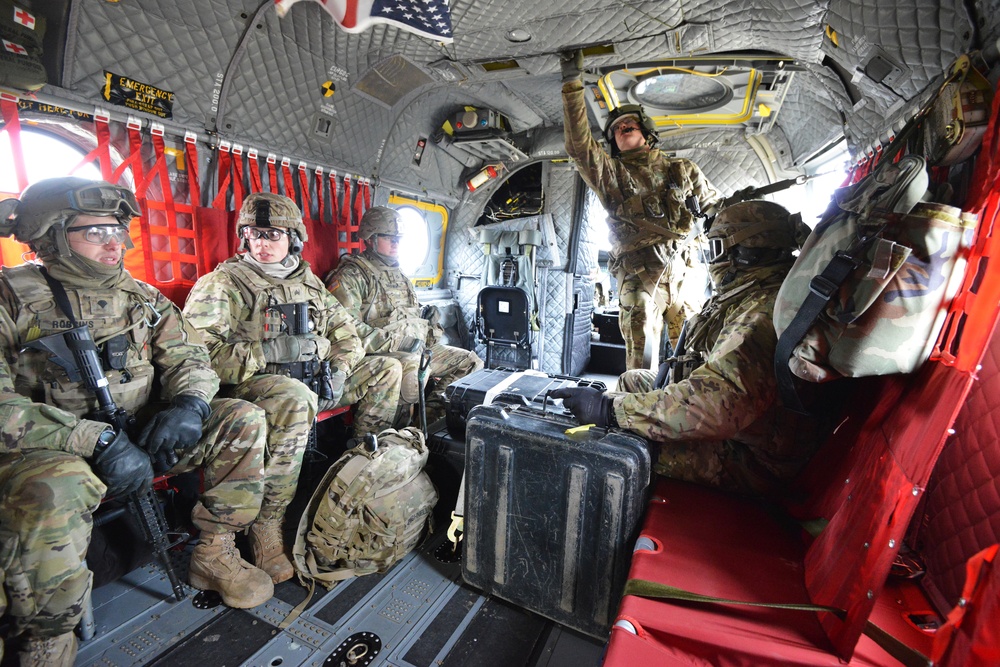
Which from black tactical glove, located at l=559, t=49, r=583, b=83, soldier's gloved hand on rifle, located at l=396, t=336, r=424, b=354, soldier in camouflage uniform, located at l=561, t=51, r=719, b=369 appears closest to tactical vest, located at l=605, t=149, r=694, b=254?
soldier in camouflage uniform, located at l=561, t=51, r=719, b=369

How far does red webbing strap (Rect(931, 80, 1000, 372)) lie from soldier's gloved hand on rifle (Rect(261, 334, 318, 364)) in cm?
288

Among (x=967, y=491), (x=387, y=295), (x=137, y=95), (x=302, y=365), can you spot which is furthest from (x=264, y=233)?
(x=967, y=491)

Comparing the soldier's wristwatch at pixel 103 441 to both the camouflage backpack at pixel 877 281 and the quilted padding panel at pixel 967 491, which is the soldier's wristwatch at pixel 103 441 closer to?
the camouflage backpack at pixel 877 281

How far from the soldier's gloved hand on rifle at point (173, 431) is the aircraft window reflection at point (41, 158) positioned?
129 cm

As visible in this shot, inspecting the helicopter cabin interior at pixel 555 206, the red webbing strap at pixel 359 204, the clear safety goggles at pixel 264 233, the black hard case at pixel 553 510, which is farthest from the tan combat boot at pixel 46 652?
the red webbing strap at pixel 359 204

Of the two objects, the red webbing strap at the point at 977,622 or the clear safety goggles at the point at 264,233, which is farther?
the clear safety goggles at the point at 264,233

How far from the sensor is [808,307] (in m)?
1.27

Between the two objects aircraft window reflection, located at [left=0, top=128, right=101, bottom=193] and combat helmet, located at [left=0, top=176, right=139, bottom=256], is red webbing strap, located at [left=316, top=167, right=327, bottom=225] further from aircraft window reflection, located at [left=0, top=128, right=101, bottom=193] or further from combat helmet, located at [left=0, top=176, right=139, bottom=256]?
combat helmet, located at [left=0, top=176, right=139, bottom=256]

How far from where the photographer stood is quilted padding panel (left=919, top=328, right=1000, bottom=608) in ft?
3.68

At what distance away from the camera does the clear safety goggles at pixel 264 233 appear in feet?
9.75

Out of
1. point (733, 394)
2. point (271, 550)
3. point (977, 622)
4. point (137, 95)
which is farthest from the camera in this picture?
point (137, 95)

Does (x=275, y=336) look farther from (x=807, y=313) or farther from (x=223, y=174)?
(x=807, y=313)

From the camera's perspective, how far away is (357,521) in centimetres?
225

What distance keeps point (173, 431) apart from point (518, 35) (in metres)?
3.04
